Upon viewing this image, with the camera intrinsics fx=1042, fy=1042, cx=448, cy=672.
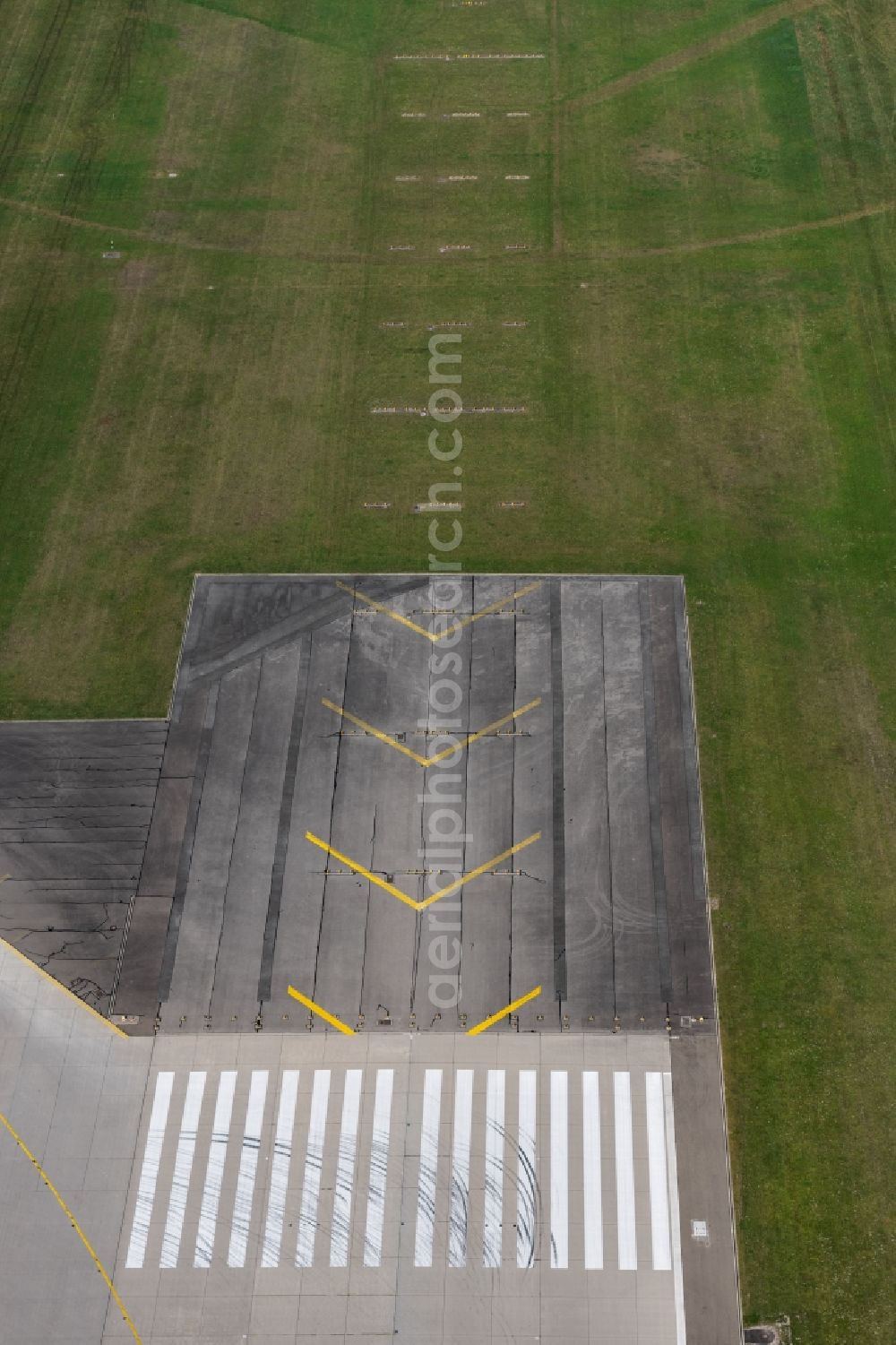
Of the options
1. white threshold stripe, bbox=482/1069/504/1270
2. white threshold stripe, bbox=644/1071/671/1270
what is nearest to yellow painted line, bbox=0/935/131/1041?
white threshold stripe, bbox=482/1069/504/1270

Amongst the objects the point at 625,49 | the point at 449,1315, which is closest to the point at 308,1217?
the point at 449,1315

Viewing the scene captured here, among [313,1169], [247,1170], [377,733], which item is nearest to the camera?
[313,1169]

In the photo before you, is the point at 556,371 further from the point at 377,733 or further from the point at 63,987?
the point at 63,987

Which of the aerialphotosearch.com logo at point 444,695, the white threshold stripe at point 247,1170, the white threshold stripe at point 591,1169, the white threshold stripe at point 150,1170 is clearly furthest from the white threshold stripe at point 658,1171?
the white threshold stripe at point 150,1170

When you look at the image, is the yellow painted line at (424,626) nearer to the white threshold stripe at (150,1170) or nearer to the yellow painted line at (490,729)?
the yellow painted line at (490,729)

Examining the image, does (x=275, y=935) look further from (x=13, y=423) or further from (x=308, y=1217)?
(x=13, y=423)

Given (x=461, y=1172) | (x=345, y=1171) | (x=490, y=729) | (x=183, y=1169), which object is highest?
(x=490, y=729)

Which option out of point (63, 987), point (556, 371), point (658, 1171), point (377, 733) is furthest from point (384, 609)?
point (658, 1171)
